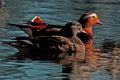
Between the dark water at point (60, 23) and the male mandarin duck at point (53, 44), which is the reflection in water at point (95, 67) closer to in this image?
the dark water at point (60, 23)

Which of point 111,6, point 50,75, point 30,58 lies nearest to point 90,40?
point 30,58

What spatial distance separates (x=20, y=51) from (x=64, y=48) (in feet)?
3.43

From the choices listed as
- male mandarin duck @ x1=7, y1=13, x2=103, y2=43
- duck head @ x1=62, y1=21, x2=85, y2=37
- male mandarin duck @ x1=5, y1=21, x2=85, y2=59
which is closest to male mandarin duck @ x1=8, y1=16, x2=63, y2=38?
male mandarin duck @ x1=7, y1=13, x2=103, y2=43

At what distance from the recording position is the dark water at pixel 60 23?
12.9 metres

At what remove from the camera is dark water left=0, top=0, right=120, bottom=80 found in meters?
12.9

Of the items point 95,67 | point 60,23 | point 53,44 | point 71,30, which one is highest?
point 71,30

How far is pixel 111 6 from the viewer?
2366cm

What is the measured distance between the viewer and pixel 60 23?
19.6 m

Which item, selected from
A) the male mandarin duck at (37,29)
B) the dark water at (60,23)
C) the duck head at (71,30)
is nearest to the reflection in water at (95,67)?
the dark water at (60,23)

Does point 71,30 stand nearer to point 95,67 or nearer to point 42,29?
point 42,29

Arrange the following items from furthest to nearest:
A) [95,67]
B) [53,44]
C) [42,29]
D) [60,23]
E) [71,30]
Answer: [60,23] < [42,29] < [71,30] < [53,44] < [95,67]

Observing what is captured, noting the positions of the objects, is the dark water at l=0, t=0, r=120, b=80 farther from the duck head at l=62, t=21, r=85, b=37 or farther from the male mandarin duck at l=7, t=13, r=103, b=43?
the duck head at l=62, t=21, r=85, b=37

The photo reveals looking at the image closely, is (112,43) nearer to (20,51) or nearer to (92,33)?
(92,33)

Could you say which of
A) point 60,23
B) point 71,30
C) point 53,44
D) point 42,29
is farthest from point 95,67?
point 60,23
